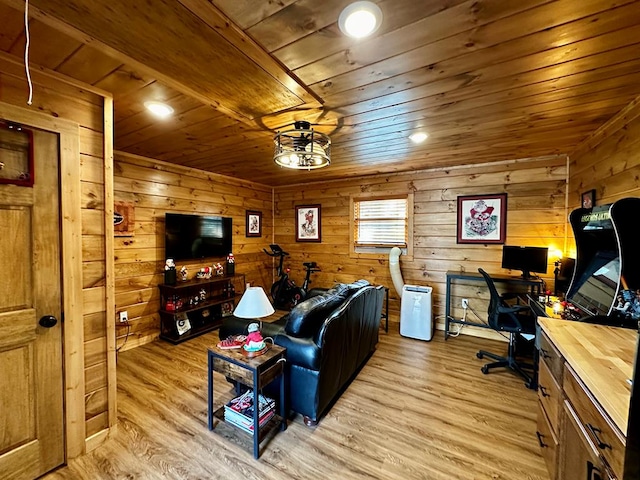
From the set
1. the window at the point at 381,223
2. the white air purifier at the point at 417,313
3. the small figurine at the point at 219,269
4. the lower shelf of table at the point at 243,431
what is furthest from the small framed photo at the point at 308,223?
the lower shelf of table at the point at 243,431

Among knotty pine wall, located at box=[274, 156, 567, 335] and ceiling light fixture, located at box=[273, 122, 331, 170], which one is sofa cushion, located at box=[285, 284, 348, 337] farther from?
knotty pine wall, located at box=[274, 156, 567, 335]

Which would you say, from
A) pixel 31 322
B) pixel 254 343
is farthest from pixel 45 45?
pixel 254 343

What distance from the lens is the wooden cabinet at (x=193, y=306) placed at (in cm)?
367

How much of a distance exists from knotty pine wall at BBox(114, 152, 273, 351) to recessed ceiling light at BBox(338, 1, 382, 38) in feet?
10.7

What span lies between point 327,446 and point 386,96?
2.45 metres

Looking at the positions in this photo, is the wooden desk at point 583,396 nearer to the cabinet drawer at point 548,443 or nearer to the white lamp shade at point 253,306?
the cabinet drawer at point 548,443

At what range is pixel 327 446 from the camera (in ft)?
6.28

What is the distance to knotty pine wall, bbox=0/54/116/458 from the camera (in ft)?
5.65

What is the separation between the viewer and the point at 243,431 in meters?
2.04

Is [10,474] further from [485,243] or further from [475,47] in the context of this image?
[485,243]

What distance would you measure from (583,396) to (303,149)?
2.11 metres

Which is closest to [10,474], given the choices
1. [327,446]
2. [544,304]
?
[327,446]

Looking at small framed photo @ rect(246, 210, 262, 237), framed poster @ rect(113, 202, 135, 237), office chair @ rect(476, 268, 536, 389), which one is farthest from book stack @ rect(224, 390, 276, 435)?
small framed photo @ rect(246, 210, 262, 237)

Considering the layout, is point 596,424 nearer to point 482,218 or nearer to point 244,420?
point 244,420
